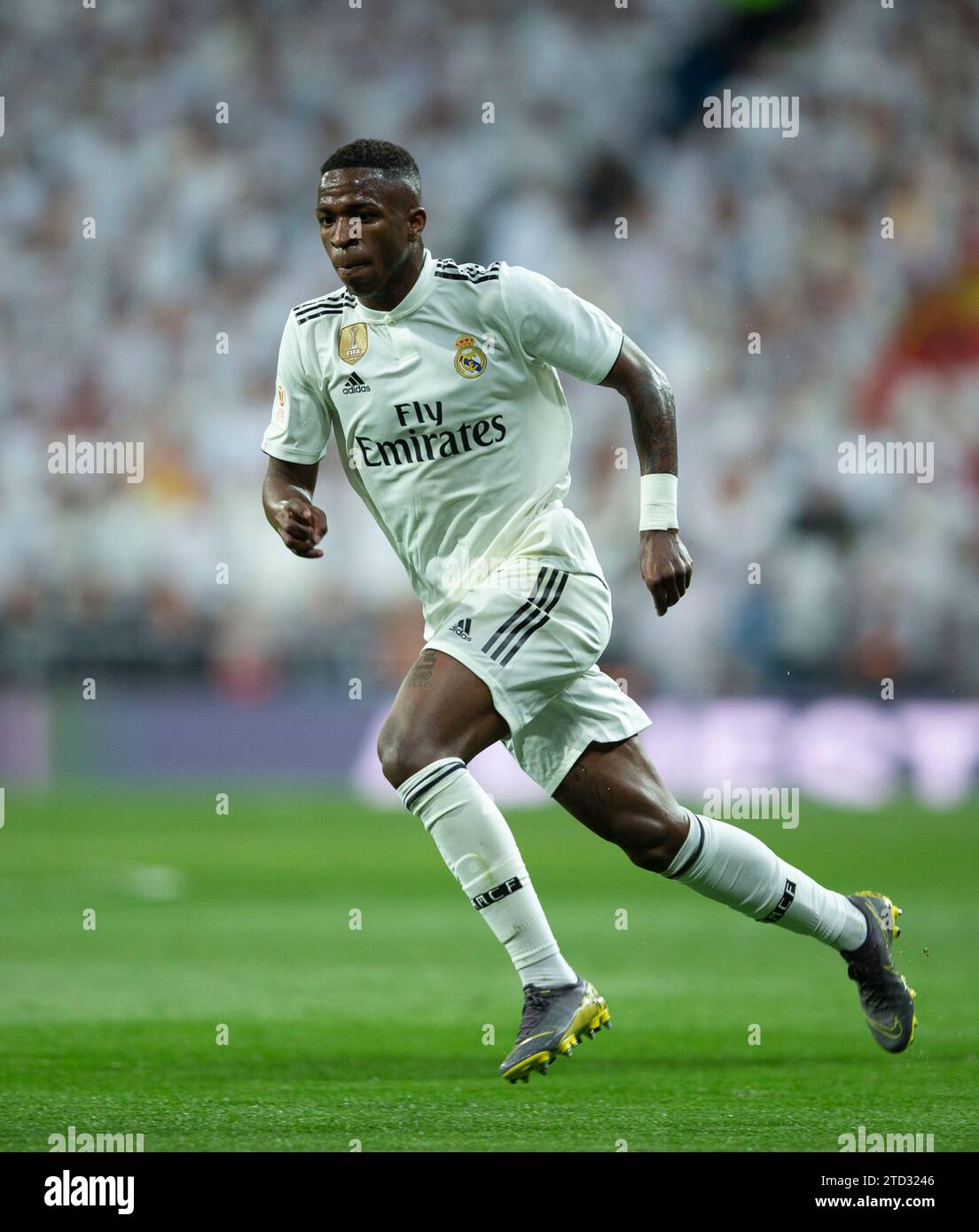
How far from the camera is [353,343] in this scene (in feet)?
15.9

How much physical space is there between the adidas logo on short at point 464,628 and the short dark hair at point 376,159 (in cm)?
114

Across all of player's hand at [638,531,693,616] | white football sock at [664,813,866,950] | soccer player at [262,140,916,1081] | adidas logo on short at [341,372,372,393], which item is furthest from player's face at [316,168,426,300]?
white football sock at [664,813,866,950]

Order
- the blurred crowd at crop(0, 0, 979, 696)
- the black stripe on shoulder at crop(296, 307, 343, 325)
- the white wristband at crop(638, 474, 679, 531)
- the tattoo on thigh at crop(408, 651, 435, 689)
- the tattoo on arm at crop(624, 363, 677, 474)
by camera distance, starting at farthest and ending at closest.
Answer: the blurred crowd at crop(0, 0, 979, 696), the black stripe on shoulder at crop(296, 307, 343, 325), the tattoo on arm at crop(624, 363, 677, 474), the white wristband at crop(638, 474, 679, 531), the tattoo on thigh at crop(408, 651, 435, 689)

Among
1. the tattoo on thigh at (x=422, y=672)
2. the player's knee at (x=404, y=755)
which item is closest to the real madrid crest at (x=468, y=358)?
the tattoo on thigh at (x=422, y=672)

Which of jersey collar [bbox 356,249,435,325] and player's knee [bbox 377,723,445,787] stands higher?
jersey collar [bbox 356,249,435,325]

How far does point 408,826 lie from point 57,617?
4144 millimetres

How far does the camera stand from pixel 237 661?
15.7m

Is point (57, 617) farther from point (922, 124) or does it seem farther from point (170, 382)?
point (922, 124)

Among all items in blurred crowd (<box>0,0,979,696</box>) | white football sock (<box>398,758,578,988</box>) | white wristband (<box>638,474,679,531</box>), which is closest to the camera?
white football sock (<box>398,758,578,988</box>)

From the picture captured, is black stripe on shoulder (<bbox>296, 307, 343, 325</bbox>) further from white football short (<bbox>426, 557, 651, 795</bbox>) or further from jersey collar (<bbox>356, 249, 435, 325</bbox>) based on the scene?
white football short (<bbox>426, 557, 651, 795</bbox>)

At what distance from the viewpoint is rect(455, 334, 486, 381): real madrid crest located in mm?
4754

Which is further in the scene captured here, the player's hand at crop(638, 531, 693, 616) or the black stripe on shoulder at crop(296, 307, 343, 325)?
the black stripe on shoulder at crop(296, 307, 343, 325)

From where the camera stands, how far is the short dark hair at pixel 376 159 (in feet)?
15.1
